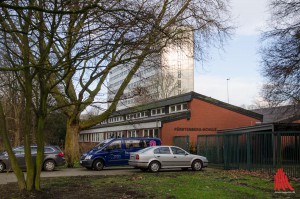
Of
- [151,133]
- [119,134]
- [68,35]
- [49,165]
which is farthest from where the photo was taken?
[119,134]

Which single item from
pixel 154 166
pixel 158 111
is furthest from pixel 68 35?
pixel 158 111

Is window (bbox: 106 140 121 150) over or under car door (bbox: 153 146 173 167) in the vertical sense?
over

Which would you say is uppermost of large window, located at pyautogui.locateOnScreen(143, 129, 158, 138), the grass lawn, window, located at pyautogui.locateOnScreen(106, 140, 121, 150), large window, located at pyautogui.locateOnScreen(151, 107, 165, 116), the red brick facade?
large window, located at pyautogui.locateOnScreen(151, 107, 165, 116)

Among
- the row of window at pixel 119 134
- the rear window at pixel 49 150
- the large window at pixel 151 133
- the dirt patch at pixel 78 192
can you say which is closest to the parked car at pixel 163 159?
the rear window at pixel 49 150

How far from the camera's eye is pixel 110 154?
939 inches

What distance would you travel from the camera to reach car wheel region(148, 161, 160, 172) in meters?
21.3

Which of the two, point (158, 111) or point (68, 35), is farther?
point (158, 111)

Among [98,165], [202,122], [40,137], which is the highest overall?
[202,122]

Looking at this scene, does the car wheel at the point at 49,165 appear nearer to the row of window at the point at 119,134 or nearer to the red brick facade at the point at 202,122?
the red brick facade at the point at 202,122

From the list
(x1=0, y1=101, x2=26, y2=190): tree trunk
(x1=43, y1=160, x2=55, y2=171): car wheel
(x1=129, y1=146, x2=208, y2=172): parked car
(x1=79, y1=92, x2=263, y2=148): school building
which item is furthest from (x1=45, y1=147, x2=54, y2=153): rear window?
(x1=0, y1=101, x2=26, y2=190): tree trunk

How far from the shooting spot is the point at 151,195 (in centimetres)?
1173

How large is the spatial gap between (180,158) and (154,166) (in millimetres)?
1621

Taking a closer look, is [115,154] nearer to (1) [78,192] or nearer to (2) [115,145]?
(2) [115,145]
